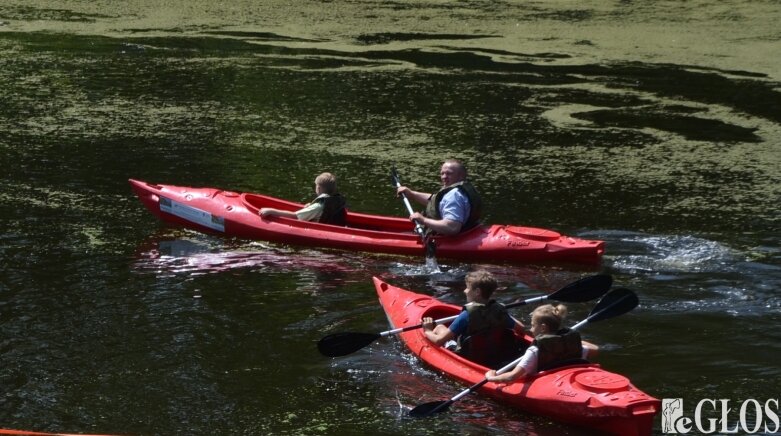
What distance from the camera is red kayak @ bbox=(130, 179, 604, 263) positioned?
934 centimetres

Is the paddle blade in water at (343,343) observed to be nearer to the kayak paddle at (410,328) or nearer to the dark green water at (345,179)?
the kayak paddle at (410,328)

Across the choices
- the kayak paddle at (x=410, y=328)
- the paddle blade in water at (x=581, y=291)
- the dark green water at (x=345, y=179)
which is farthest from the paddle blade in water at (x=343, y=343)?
the paddle blade in water at (x=581, y=291)

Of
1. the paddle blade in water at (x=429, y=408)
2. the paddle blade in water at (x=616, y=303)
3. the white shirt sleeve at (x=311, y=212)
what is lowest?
the paddle blade in water at (x=429, y=408)

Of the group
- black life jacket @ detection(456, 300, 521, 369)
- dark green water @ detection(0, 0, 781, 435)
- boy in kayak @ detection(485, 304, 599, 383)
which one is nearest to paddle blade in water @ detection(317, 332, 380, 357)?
dark green water @ detection(0, 0, 781, 435)

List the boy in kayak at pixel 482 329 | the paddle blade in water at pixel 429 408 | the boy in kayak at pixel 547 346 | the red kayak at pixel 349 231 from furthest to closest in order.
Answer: the red kayak at pixel 349 231
the boy in kayak at pixel 482 329
the boy in kayak at pixel 547 346
the paddle blade in water at pixel 429 408

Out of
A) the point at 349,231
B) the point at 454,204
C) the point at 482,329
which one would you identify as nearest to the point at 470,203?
the point at 454,204

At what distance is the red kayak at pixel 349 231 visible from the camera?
9336mm

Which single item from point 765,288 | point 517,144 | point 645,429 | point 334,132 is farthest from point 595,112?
point 645,429

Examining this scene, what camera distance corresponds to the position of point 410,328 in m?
7.36

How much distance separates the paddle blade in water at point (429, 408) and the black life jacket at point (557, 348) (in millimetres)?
570

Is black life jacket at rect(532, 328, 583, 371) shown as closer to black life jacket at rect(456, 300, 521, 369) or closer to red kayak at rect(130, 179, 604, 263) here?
black life jacket at rect(456, 300, 521, 369)

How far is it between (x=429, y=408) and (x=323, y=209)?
11.8ft

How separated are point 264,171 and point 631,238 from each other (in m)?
3.73

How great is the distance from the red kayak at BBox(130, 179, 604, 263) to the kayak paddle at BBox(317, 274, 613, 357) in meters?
1.22
